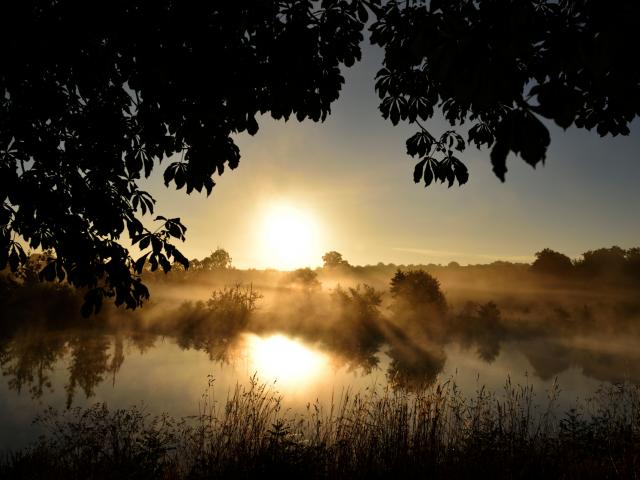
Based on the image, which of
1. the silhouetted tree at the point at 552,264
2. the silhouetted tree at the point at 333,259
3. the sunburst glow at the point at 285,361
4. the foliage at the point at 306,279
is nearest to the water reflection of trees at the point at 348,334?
the sunburst glow at the point at 285,361

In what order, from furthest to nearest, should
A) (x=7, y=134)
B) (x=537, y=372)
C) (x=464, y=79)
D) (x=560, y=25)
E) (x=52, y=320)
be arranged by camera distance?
(x=52, y=320)
(x=537, y=372)
(x=7, y=134)
(x=560, y=25)
(x=464, y=79)

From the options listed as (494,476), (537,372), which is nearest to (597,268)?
(537,372)

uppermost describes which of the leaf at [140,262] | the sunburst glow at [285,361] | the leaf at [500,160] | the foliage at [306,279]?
the leaf at [500,160]

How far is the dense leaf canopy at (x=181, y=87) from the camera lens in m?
1.45

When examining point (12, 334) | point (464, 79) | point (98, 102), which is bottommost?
point (12, 334)

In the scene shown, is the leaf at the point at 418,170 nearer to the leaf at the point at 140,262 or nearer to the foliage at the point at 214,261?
the leaf at the point at 140,262

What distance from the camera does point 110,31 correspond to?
7.73ft

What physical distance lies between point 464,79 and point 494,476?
5.07 metres

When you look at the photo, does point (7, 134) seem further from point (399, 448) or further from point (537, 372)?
point (537, 372)

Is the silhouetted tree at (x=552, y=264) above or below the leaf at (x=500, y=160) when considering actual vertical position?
above

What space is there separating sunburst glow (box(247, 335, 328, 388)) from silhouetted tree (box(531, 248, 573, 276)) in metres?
33.1

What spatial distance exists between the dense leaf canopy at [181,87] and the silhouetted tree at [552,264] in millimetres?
44037

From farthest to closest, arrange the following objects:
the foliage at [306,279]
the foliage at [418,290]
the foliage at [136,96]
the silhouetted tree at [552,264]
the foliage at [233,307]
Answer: the silhouetted tree at [552,264] < the foliage at [306,279] < the foliage at [418,290] < the foliage at [233,307] < the foliage at [136,96]

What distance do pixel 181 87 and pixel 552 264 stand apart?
46613mm
